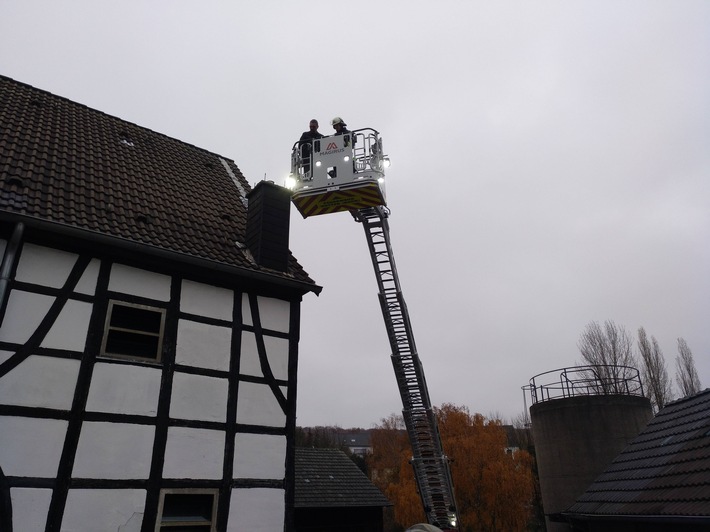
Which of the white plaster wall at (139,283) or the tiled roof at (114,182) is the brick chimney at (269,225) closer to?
the tiled roof at (114,182)

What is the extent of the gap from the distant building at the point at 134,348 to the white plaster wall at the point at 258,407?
3 cm

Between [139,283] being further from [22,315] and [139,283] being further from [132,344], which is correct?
[22,315]

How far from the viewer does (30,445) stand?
289 inches

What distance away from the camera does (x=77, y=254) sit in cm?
861

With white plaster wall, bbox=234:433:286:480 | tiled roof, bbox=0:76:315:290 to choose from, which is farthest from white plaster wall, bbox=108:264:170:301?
white plaster wall, bbox=234:433:286:480

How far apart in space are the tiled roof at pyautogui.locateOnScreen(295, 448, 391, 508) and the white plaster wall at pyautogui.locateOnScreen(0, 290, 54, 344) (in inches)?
489

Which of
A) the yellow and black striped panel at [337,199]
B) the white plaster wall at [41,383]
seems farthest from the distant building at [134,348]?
the yellow and black striped panel at [337,199]

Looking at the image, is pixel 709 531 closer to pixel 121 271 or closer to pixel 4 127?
pixel 121 271

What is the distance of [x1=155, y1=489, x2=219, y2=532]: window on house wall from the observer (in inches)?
320

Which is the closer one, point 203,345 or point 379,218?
point 203,345

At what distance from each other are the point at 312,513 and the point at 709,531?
1339 centimetres

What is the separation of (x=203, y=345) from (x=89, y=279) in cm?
224

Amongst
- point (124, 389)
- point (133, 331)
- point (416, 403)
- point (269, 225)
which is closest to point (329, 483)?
point (416, 403)

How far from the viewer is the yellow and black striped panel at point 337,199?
Answer: 1330 centimetres
